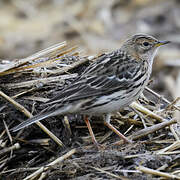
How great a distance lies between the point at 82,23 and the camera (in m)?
13.7

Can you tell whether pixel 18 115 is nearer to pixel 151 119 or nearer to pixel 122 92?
pixel 122 92

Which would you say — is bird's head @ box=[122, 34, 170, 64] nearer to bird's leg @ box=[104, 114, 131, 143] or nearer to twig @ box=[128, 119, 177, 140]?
bird's leg @ box=[104, 114, 131, 143]

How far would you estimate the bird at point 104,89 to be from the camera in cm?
611

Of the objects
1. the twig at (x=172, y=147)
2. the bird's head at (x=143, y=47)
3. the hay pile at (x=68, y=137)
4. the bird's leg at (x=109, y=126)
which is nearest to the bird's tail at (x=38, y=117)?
the hay pile at (x=68, y=137)

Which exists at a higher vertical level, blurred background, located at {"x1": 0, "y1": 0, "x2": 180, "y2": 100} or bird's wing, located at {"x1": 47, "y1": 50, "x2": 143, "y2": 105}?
blurred background, located at {"x1": 0, "y1": 0, "x2": 180, "y2": 100}

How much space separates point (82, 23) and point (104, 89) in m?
7.63

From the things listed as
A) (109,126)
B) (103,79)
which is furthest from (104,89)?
(109,126)

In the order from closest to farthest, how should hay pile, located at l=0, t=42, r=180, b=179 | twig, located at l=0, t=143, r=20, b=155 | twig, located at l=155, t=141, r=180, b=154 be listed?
hay pile, located at l=0, t=42, r=180, b=179 → twig, located at l=155, t=141, r=180, b=154 → twig, located at l=0, t=143, r=20, b=155

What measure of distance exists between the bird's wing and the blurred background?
4.99 meters

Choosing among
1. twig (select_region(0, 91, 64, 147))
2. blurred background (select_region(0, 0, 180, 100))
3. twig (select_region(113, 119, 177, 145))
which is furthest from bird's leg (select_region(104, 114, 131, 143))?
blurred background (select_region(0, 0, 180, 100))

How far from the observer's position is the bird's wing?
6211 millimetres

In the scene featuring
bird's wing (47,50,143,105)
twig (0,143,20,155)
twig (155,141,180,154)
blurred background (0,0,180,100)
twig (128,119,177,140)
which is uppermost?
blurred background (0,0,180,100)

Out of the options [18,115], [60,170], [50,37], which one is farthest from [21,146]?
[50,37]

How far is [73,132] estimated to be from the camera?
6438 mm
